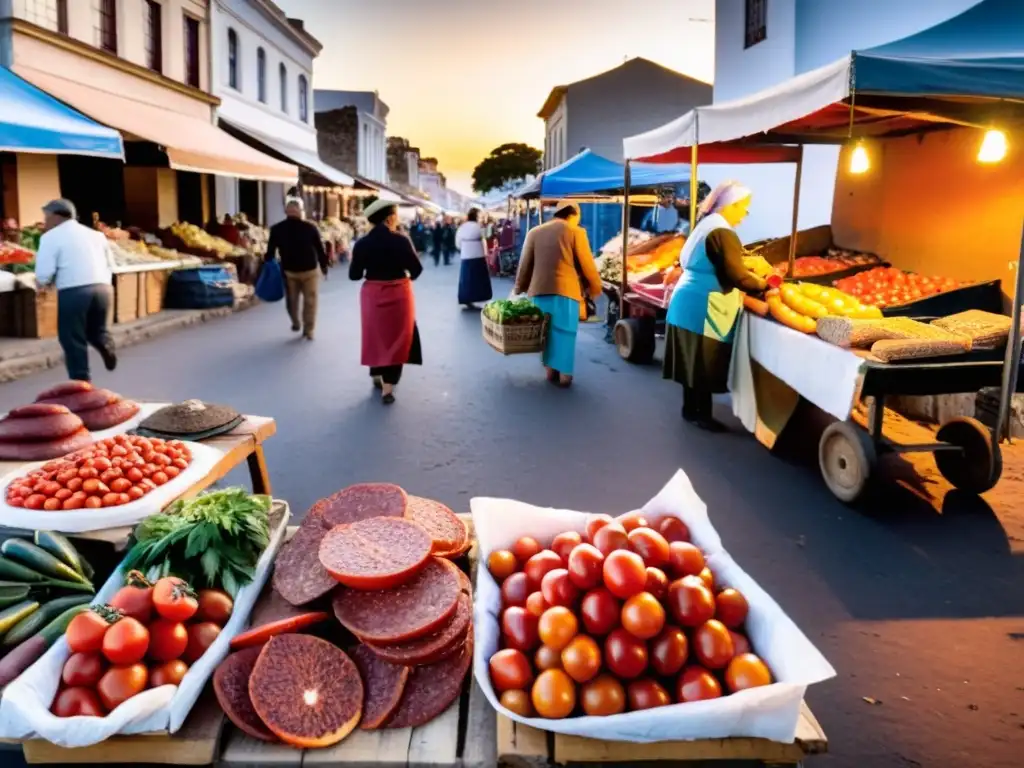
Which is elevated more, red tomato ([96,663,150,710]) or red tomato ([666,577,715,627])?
red tomato ([666,577,715,627])

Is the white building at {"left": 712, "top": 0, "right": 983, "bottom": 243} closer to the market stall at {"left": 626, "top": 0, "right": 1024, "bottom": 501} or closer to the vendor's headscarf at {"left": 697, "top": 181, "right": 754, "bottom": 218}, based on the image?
the market stall at {"left": 626, "top": 0, "right": 1024, "bottom": 501}

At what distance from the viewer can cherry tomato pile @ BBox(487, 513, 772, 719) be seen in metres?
2.24

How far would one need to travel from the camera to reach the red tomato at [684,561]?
2.64m

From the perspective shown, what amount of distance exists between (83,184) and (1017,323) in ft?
56.3

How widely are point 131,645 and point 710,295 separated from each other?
210 inches

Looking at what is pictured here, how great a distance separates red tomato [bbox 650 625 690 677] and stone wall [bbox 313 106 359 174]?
4617 centimetres

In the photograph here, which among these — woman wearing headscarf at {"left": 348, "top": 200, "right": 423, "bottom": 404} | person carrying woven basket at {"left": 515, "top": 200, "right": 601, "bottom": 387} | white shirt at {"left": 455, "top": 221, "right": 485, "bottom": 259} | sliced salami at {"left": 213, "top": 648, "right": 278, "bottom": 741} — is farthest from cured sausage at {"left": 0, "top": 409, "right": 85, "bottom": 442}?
white shirt at {"left": 455, "top": 221, "right": 485, "bottom": 259}

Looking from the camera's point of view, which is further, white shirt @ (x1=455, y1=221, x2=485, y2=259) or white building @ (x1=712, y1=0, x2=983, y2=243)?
white shirt @ (x1=455, y1=221, x2=485, y2=259)

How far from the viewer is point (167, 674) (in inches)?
92.6

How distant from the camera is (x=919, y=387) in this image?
16.3 feet

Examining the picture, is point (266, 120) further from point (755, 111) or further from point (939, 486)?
point (939, 486)

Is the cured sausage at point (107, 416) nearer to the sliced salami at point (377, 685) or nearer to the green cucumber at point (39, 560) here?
the green cucumber at point (39, 560)

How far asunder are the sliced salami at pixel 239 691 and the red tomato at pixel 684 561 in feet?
4.22

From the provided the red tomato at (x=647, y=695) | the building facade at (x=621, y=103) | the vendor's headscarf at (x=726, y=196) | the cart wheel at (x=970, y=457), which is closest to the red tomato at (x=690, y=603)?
the red tomato at (x=647, y=695)
